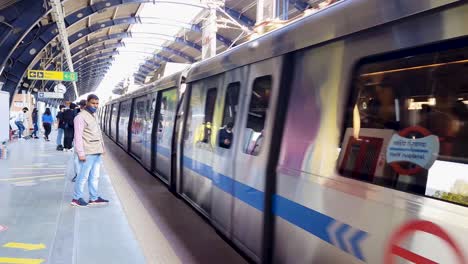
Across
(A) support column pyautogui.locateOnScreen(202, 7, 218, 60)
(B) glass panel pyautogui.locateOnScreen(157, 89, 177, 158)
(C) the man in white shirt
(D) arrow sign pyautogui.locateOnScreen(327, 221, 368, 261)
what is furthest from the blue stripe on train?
(C) the man in white shirt

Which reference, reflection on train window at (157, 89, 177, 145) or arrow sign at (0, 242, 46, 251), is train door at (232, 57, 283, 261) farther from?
reflection on train window at (157, 89, 177, 145)

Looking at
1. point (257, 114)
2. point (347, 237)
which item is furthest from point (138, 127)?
point (347, 237)

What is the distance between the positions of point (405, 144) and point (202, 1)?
16.9m

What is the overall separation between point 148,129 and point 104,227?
5.26 metres

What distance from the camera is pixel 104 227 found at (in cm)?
543

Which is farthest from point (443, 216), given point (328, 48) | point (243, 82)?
point (243, 82)

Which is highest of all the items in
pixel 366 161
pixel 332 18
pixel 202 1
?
pixel 202 1

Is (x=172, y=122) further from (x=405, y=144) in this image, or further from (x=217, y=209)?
(x=405, y=144)

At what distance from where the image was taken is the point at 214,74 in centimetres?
563

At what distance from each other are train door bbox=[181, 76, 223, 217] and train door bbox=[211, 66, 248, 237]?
8.5 inches

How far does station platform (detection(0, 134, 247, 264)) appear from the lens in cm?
446

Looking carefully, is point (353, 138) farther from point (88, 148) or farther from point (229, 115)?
point (88, 148)

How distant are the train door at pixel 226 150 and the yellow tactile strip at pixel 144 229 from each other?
0.67 metres

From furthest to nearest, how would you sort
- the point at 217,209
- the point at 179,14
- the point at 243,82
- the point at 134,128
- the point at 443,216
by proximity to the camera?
the point at 179,14 < the point at 134,128 < the point at 217,209 < the point at 243,82 < the point at 443,216
